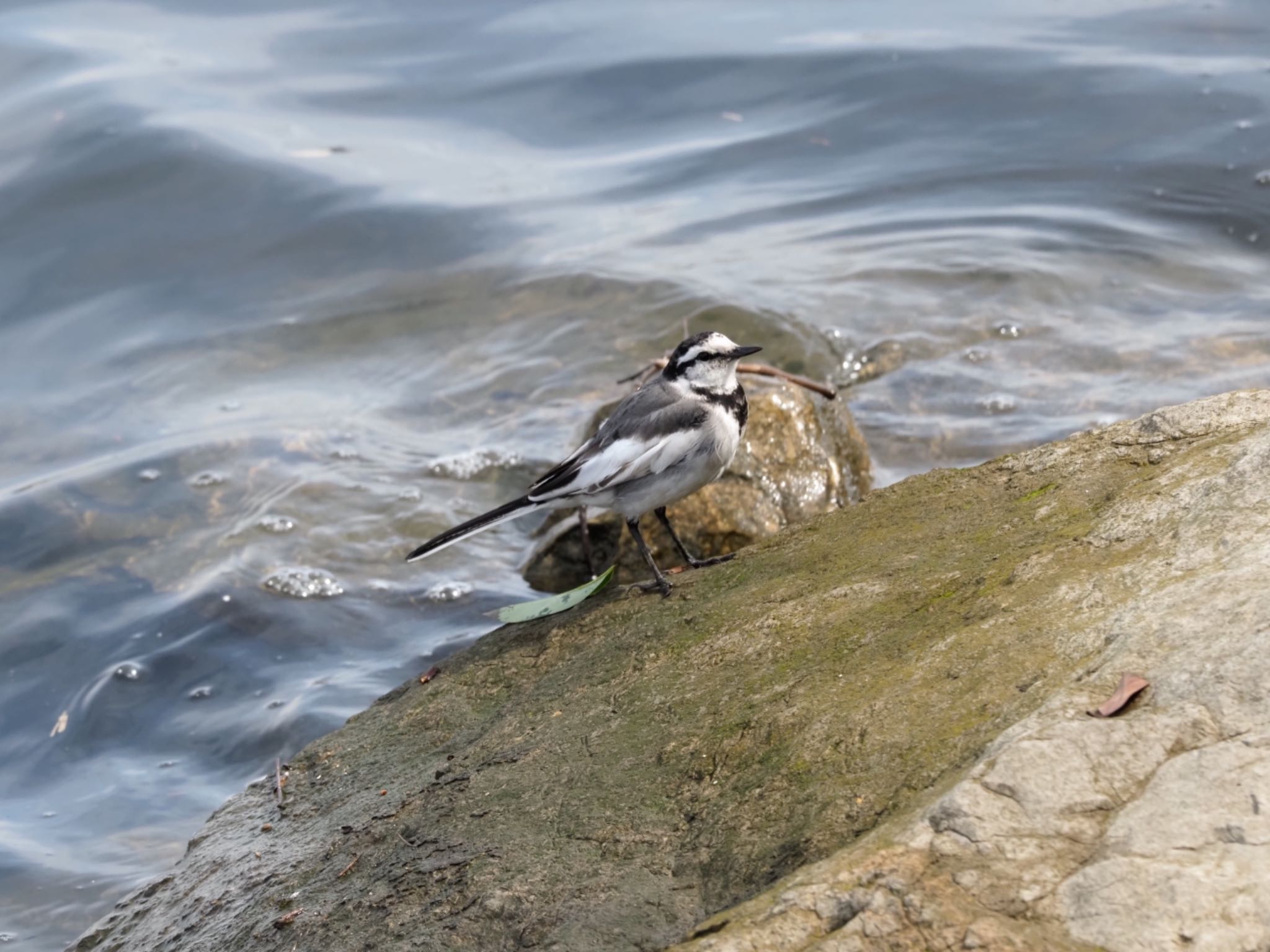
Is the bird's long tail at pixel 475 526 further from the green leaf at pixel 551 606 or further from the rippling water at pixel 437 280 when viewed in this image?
the rippling water at pixel 437 280

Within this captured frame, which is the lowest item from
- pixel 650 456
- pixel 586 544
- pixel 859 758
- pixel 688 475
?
pixel 586 544

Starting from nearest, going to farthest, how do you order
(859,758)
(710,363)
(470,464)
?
(859,758)
(710,363)
(470,464)

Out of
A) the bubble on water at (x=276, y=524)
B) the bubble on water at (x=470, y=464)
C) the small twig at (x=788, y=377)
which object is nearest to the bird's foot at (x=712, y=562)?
the small twig at (x=788, y=377)

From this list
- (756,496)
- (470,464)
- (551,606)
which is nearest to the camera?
(551,606)

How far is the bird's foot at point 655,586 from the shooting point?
4633 mm

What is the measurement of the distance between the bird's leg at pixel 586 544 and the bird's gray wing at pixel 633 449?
1.08 meters

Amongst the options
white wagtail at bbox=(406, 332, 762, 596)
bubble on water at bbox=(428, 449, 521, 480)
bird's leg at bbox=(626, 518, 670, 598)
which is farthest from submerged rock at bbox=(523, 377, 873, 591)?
bubble on water at bbox=(428, 449, 521, 480)

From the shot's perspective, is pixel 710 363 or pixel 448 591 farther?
pixel 448 591

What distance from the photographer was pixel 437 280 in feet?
40.3

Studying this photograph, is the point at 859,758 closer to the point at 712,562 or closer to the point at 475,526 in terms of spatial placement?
the point at 712,562

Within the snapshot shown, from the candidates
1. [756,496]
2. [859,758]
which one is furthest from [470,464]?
[859,758]

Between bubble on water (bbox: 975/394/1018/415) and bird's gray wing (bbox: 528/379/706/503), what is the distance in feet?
12.6

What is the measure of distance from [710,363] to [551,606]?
4.90ft

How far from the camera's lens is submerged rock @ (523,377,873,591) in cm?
692
